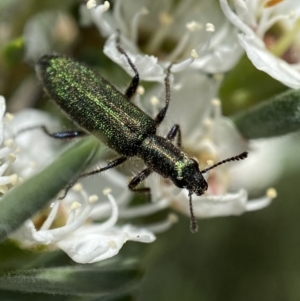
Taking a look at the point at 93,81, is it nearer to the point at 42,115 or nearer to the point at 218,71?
the point at 42,115

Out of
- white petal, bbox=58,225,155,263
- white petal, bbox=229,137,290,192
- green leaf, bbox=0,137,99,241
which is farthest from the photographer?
white petal, bbox=229,137,290,192

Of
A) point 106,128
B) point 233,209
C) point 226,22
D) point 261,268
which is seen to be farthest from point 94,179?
point 261,268

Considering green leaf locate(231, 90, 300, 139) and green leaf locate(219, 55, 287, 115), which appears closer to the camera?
green leaf locate(231, 90, 300, 139)

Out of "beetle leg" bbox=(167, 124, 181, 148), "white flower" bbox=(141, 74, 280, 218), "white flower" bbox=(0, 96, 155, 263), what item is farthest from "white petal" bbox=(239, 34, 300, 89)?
"white flower" bbox=(0, 96, 155, 263)

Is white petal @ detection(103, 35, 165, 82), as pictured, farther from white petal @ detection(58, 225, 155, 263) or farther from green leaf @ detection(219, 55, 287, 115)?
white petal @ detection(58, 225, 155, 263)

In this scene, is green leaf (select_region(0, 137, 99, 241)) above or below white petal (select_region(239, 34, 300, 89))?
above

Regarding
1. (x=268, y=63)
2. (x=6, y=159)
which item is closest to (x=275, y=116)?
(x=268, y=63)
